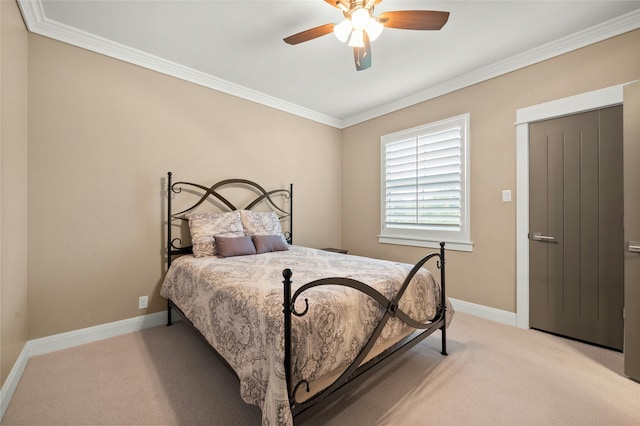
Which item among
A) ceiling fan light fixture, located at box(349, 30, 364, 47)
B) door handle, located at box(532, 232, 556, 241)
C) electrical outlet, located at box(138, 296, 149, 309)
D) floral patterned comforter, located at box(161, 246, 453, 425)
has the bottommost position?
electrical outlet, located at box(138, 296, 149, 309)

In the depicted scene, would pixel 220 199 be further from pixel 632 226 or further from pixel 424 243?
pixel 632 226

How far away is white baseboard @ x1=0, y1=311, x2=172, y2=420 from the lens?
5.64 ft

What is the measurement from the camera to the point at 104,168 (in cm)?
251

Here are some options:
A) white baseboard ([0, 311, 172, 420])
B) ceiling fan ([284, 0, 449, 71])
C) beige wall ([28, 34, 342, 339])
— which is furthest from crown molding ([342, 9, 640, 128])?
white baseboard ([0, 311, 172, 420])

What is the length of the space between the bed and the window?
136 centimetres

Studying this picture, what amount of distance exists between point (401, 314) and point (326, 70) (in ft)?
8.52

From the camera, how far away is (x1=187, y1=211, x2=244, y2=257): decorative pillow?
273 centimetres

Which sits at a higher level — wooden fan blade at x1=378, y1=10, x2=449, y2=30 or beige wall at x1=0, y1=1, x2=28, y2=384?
wooden fan blade at x1=378, y1=10, x2=449, y2=30

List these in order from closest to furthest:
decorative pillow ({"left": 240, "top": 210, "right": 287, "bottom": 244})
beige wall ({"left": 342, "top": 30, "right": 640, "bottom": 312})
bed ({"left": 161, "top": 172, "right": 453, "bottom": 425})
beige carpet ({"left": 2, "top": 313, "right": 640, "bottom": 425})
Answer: bed ({"left": 161, "top": 172, "right": 453, "bottom": 425}), beige carpet ({"left": 2, "top": 313, "right": 640, "bottom": 425}), beige wall ({"left": 342, "top": 30, "right": 640, "bottom": 312}), decorative pillow ({"left": 240, "top": 210, "right": 287, "bottom": 244})

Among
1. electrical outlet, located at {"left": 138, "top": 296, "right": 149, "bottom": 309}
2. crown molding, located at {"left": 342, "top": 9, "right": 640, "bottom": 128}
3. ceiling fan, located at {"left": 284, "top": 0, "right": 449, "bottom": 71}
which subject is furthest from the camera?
electrical outlet, located at {"left": 138, "top": 296, "right": 149, "bottom": 309}

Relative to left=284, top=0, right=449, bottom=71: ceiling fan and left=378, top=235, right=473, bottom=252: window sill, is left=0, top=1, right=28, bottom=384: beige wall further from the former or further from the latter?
left=378, top=235, right=473, bottom=252: window sill

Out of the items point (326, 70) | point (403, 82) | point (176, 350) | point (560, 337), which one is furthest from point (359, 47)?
point (560, 337)

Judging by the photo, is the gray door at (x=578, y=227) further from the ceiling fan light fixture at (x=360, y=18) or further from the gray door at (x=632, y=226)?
the ceiling fan light fixture at (x=360, y=18)

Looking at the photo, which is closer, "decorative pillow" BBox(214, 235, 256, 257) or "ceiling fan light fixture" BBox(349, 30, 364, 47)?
"ceiling fan light fixture" BBox(349, 30, 364, 47)
